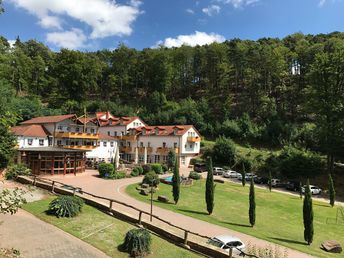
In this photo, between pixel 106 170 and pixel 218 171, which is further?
pixel 218 171

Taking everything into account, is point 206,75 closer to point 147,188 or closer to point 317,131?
point 317,131

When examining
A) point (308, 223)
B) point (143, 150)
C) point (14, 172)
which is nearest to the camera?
point (308, 223)

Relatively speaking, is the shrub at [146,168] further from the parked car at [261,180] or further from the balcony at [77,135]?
the parked car at [261,180]

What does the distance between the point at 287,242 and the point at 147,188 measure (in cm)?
1826

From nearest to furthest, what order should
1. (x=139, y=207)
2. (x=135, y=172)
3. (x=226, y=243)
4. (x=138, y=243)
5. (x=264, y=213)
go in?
1. (x=138, y=243)
2. (x=226, y=243)
3. (x=139, y=207)
4. (x=264, y=213)
5. (x=135, y=172)

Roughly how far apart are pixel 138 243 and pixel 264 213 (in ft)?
65.9

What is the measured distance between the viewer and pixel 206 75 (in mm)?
100250

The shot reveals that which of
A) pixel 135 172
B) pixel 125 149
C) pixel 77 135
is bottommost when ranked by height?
pixel 135 172

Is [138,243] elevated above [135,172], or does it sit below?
above

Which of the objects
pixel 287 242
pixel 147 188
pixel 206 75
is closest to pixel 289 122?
pixel 206 75

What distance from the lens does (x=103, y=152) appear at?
60.9 metres

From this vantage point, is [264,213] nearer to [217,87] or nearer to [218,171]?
[218,171]

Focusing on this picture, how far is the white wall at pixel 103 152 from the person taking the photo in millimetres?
58719

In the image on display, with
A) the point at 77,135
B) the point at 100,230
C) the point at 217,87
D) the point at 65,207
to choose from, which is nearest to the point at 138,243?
the point at 100,230
